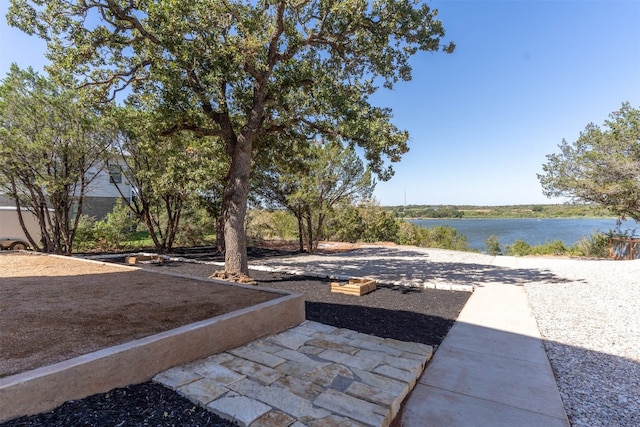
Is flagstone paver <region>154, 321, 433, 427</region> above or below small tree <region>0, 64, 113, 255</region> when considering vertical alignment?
below

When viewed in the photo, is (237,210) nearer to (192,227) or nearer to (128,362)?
(128,362)

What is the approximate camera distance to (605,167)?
37.9 feet

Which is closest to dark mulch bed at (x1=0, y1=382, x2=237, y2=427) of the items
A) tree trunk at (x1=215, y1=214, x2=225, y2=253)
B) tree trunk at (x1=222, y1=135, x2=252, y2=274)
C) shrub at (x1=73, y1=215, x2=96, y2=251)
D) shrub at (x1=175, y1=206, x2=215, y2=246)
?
tree trunk at (x1=222, y1=135, x2=252, y2=274)

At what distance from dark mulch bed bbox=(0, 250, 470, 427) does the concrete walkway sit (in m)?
0.43

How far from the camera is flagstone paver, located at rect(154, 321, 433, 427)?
7.09ft

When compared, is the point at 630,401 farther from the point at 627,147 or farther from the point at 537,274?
the point at 627,147

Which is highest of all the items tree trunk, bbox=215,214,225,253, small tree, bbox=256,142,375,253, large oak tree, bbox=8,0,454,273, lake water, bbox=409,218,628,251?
large oak tree, bbox=8,0,454,273

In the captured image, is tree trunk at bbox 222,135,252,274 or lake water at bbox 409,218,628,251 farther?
lake water at bbox 409,218,628,251

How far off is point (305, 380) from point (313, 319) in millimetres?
Answer: 1901

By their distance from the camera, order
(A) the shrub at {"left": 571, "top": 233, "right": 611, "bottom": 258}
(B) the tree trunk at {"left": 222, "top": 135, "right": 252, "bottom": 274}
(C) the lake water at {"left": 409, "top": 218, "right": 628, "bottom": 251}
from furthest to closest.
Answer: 1. (C) the lake water at {"left": 409, "top": 218, "right": 628, "bottom": 251}
2. (A) the shrub at {"left": 571, "top": 233, "right": 611, "bottom": 258}
3. (B) the tree trunk at {"left": 222, "top": 135, "right": 252, "bottom": 274}

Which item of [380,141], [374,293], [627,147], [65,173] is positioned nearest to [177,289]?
[374,293]

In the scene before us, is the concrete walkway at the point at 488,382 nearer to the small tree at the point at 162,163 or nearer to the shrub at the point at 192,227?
the small tree at the point at 162,163

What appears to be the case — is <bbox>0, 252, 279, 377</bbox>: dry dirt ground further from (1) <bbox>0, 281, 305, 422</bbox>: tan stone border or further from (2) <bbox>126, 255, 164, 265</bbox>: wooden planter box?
(2) <bbox>126, 255, 164, 265</bbox>: wooden planter box

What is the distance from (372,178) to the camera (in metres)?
13.6
